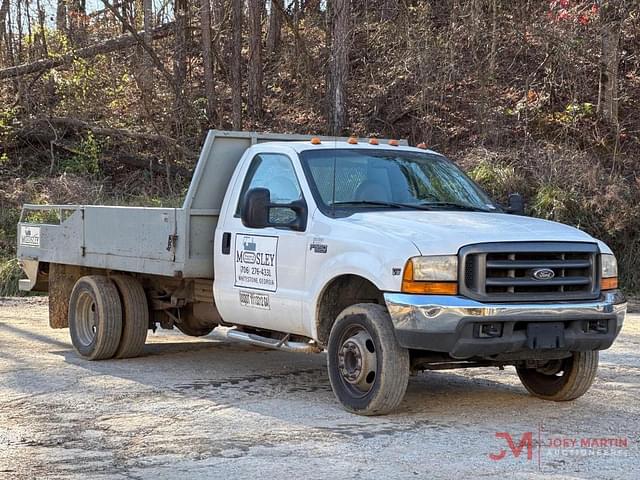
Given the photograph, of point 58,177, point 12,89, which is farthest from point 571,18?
point 12,89

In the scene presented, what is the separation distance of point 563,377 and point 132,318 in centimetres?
424

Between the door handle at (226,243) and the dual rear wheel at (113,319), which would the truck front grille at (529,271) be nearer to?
the door handle at (226,243)

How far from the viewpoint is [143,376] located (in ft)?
31.3

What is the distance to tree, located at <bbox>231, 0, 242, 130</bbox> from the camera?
80.2 feet

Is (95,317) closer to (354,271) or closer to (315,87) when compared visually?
(354,271)

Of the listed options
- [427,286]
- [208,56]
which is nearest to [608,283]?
[427,286]

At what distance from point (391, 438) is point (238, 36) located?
1907cm

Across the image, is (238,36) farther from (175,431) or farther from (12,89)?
(175,431)

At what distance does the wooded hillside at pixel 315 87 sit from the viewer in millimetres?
20766

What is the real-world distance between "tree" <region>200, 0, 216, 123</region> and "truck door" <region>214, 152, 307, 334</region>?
15767 millimetres

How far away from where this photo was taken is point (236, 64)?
2475 cm

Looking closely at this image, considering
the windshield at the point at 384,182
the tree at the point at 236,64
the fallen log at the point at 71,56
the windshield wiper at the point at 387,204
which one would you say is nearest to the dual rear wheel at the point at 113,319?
the windshield at the point at 384,182

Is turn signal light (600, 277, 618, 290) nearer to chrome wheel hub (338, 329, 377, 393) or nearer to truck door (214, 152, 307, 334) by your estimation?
chrome wheel hub (338, 329, 377, 393)

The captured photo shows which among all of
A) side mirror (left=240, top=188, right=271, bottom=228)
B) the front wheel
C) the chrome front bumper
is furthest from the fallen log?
the chrome front bumper
